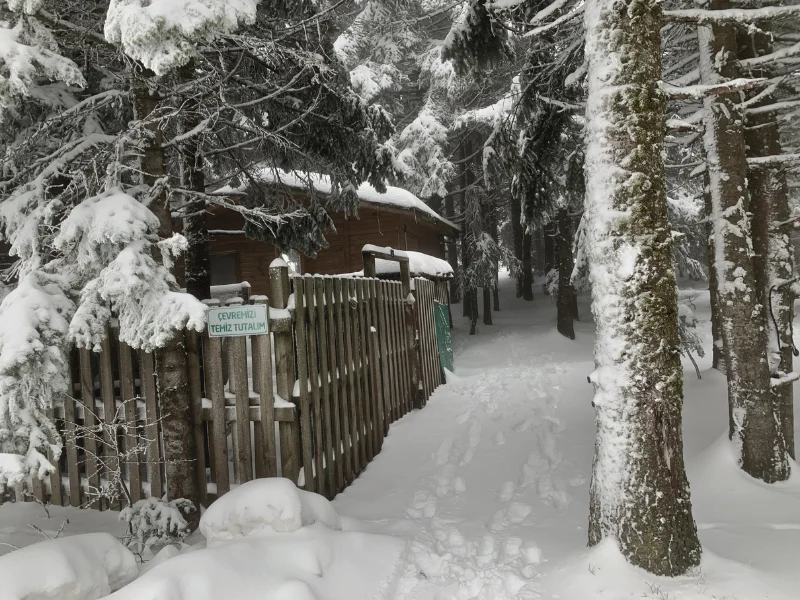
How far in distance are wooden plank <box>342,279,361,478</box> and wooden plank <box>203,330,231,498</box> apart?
5.20ft

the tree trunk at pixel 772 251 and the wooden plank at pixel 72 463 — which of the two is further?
the tree trunk at pixel 772 251

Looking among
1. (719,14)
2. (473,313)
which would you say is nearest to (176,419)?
(719,14)

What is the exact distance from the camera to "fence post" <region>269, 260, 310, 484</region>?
14.9ft

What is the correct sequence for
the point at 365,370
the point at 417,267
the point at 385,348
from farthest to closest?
the point at 417,267, the point at 385,348, the point at 365,370

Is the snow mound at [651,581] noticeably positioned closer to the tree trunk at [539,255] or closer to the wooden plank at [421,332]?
the wooden plank at [421,332]

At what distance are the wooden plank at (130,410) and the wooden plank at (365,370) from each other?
2426 millimetres

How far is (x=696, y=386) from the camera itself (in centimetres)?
796

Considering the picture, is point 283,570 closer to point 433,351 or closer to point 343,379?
point 343,379

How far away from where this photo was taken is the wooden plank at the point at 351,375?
5.88 meters

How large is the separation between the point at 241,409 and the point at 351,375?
167 centimetres

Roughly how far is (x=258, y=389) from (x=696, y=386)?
21.6 ft

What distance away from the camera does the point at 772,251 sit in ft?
18.7

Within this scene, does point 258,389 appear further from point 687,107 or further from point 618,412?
point 687,107

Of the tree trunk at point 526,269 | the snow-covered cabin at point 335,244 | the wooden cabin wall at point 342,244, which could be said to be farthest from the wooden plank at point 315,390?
the tree trunk at point 526,269
